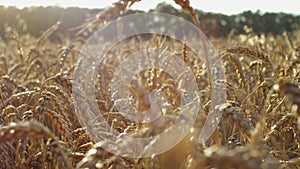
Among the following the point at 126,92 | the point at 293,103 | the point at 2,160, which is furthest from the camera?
the point at 126,92

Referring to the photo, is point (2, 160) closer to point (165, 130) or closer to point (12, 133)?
point (12, 133)

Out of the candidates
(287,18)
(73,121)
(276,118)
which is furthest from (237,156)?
(287,18)

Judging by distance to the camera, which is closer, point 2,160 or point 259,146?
point 259,146

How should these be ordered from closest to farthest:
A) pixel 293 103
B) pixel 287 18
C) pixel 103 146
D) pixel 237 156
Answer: pixel 237 156
pixel 293 103
pixel 103 146
pixel 287 18

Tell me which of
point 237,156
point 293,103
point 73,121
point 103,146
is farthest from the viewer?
point 73,121

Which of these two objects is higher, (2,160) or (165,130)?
(165,130)

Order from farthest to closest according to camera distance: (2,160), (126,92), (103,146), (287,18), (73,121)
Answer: (287,18) → (126,92) → (73,121) → (2,160) → (103,146)

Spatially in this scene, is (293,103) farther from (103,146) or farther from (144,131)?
(103,146)

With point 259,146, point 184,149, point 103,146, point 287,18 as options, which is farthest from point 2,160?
point 287,18

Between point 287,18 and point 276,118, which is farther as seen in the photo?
point 287,18
